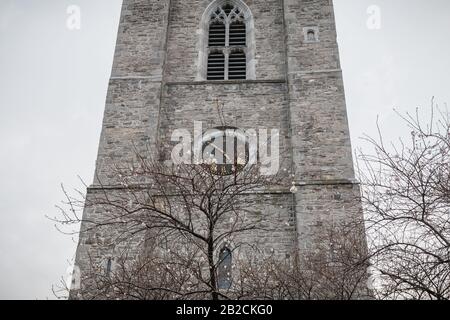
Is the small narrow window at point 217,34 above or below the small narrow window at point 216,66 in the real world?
above

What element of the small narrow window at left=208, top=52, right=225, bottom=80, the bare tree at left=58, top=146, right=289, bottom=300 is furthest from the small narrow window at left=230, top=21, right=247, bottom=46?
the bare tree at left=58, top=146, right=289, bottom=300

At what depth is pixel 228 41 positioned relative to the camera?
53.6 ft

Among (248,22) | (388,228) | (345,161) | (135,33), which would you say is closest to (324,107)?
(345,161)

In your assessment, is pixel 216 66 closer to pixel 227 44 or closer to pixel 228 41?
pixel 227 44

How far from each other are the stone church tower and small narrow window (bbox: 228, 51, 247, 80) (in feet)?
0.11

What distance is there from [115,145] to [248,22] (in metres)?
6.69

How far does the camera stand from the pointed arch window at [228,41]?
1542 centimetres

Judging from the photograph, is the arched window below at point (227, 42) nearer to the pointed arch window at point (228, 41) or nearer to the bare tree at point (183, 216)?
the pointed arch window at point (228, 41)

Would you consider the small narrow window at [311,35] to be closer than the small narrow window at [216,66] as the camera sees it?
Yes

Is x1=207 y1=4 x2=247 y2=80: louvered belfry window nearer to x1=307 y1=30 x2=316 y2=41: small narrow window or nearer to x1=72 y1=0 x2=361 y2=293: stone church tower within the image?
x1=72 y1=0 x2=361 y2=293: stone church tower

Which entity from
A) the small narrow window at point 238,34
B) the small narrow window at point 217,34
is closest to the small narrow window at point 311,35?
the small narrow window at point 238,34

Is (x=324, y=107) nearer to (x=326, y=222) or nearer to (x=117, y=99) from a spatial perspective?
(x=326, y=222)

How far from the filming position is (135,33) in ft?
50.6

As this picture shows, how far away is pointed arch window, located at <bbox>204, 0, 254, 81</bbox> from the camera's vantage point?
15422 mm
